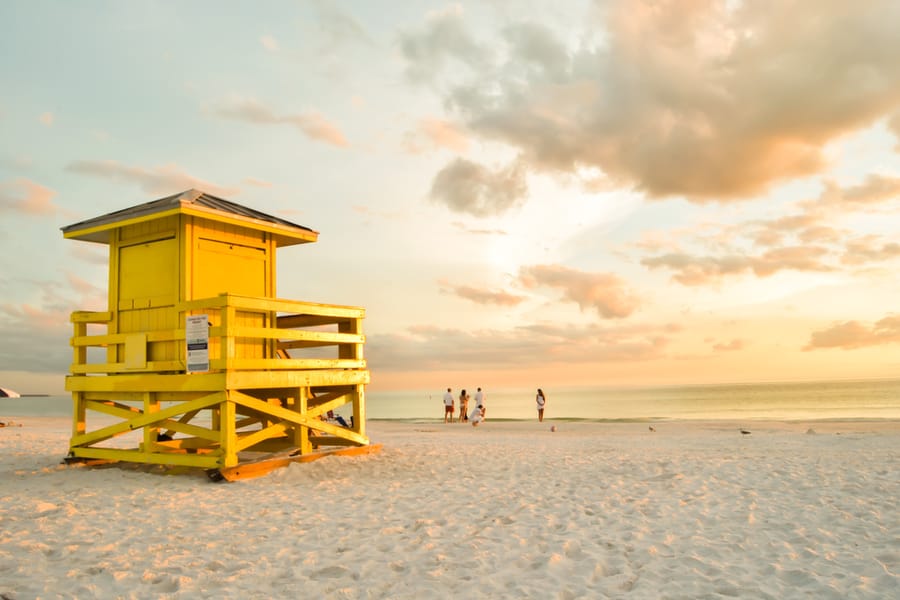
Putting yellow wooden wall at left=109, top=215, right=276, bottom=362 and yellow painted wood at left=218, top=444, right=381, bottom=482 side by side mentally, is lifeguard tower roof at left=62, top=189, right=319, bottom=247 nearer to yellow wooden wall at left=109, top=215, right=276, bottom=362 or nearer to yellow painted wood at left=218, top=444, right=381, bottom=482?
yellow wooden wall at left=109, top=215, right=276, bottom=362

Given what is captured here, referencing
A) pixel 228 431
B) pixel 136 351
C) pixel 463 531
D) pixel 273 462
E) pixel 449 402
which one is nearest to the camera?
pixel 463 531

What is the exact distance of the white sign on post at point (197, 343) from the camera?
A: 10.1 metres

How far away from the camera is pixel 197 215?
10688 millimetres

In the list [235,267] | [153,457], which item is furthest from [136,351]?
[235,267]

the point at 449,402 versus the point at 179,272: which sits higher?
the point at 179,272

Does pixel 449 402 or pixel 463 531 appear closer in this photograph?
pixel 463 531

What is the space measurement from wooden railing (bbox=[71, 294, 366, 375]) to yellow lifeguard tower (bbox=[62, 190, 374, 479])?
0.02m

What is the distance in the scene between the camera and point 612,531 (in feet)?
22.0

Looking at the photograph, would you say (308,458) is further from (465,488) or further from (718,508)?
(718,508)

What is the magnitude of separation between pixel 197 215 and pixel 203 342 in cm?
211

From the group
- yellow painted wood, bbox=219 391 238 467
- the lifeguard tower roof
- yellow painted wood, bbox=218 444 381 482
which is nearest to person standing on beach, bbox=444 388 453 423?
yellow painted wood, bbox=218 444 381 482

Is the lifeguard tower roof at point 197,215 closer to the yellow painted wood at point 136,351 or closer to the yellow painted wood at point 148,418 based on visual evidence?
the yellow painted wood at point 136,351

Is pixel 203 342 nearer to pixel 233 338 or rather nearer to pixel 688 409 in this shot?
pixel 233 338

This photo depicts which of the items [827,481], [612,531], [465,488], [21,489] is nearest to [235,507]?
[465,488]
